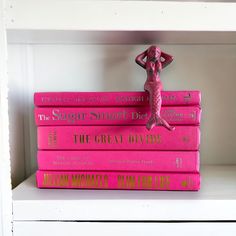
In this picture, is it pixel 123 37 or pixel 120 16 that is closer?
pixel 120 16

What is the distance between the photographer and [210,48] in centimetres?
80

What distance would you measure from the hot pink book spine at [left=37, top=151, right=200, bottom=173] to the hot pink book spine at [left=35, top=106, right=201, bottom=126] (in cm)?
7

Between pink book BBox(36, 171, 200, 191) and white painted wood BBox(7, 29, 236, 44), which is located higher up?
white painted wood BBox(7, 29, 236, 44)

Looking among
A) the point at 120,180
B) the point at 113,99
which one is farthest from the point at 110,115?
the point at 120,180

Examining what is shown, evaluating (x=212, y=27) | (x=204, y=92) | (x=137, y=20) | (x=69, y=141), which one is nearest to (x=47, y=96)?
(x=69, y=141)

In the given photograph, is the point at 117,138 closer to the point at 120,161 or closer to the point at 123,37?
the point at 120,161

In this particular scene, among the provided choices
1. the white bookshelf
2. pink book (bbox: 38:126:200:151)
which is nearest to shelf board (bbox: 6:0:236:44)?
the white bookshelf

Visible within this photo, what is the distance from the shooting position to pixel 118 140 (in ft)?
1.93

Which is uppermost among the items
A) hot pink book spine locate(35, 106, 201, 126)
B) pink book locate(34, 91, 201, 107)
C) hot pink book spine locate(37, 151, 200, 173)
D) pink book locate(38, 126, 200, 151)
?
pink book locate(34, 91, 201, 107)

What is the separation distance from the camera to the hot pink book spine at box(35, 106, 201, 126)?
0.58 meters
